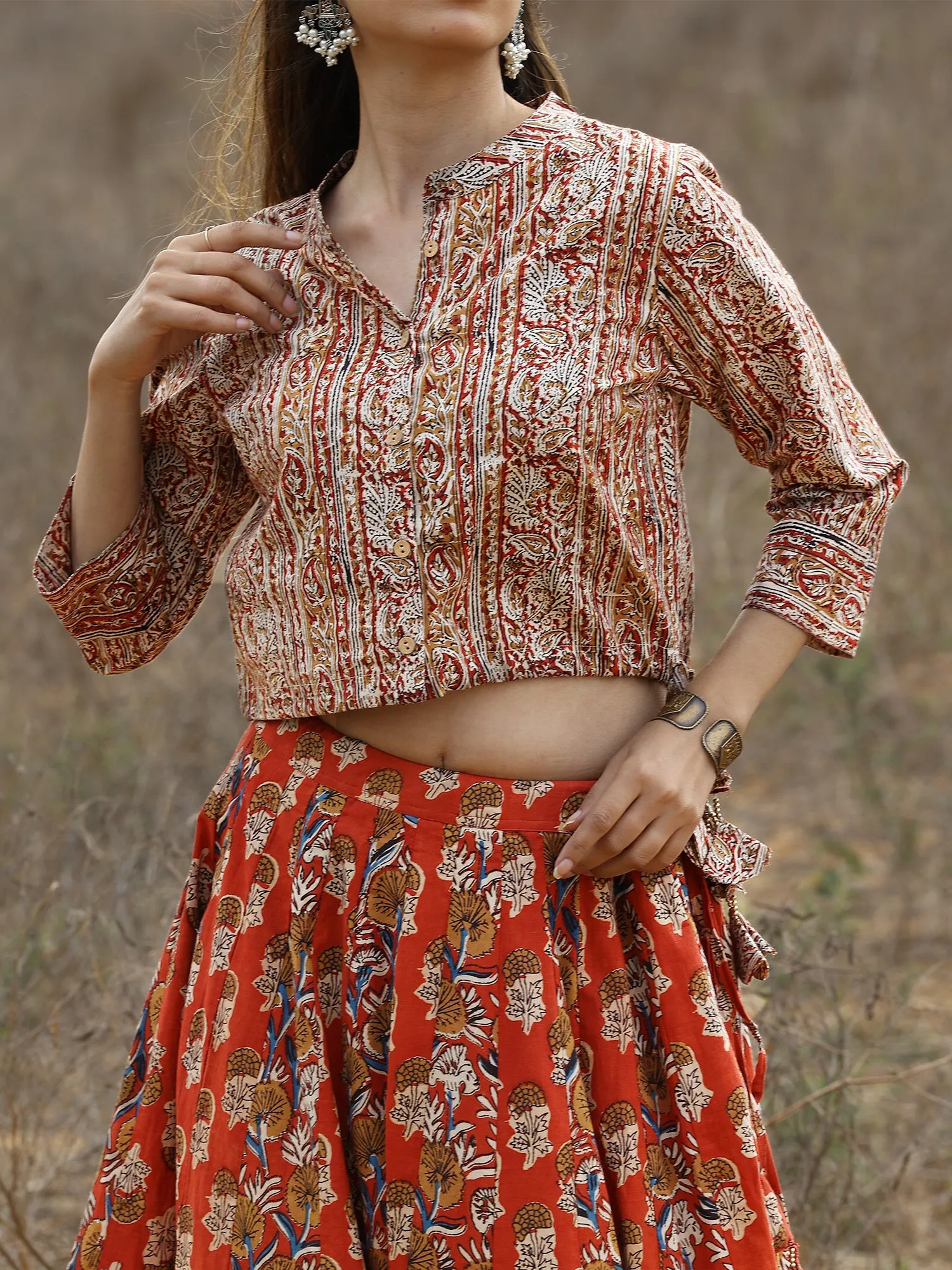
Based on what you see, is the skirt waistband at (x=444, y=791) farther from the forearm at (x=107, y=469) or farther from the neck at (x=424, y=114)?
the neck at (x=424, y=114)

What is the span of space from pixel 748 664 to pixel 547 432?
30 centimetres

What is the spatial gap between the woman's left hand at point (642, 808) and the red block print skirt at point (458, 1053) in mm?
39

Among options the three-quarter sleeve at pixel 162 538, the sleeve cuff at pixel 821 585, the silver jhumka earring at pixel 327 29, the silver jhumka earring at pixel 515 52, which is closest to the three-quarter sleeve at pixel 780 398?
the sleeve cuff at pixel 821 585

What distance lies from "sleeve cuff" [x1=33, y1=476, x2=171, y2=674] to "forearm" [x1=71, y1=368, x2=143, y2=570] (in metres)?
0.01

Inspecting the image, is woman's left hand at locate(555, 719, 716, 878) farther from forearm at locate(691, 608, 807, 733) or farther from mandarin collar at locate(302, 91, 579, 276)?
mandarin collar at locate(302, 91, 579, 276)

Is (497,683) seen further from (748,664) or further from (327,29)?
(327,29)

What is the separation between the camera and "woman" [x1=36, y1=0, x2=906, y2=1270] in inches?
51.7

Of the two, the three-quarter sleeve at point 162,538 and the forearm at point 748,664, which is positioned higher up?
the three-quarter sleeve at point 162,538

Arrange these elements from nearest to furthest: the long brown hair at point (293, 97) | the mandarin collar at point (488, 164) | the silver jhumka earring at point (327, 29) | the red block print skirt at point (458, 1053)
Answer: the red block print skirt at point (458, 1053), the mandarin collar at point (488, 164), the silver jhumka earring at point (327, 29), the long brown hair at point (293, 97)

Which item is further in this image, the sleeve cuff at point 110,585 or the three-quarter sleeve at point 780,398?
the sleeve cuff at point 110,585

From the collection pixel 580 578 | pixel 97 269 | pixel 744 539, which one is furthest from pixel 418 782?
pixel 97 269

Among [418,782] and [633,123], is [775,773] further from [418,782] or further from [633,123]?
[633,123]

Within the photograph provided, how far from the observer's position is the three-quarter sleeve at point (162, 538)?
5.12 feet

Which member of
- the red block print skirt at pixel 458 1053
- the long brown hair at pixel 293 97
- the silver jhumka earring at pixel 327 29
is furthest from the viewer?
the long brown hair at pixel 293 97
